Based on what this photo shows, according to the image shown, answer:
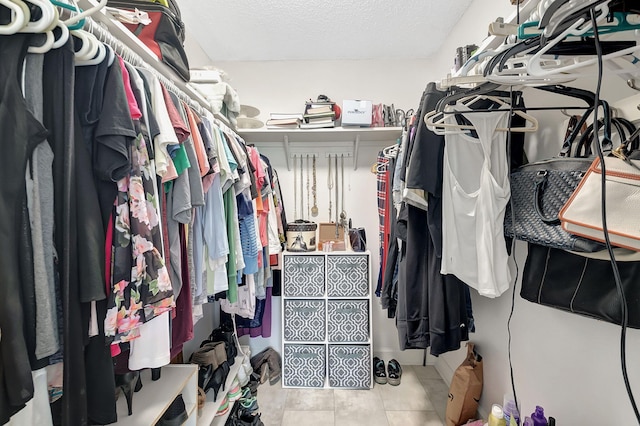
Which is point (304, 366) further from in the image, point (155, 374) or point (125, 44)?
point (125, 44)

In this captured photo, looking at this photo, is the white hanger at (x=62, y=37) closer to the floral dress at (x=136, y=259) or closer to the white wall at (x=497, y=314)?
the floral dress at (x=136, y=259)

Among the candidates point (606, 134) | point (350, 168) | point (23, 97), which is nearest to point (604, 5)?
point (606, 134)

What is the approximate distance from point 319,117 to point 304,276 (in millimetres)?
1263

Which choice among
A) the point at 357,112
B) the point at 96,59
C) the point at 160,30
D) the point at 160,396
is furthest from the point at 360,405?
the point at 160,30

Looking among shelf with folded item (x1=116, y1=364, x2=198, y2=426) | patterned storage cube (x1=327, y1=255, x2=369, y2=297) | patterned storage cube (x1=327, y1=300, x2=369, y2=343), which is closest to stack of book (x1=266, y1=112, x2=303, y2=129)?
patterned storage cube (x1=327, y1=255, x2=369, y2=297)

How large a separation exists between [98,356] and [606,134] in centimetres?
133

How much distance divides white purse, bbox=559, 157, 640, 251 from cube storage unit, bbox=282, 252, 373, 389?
160 cm

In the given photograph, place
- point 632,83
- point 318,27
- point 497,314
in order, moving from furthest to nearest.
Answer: point 318,27 → point 497,314 → point 632,83

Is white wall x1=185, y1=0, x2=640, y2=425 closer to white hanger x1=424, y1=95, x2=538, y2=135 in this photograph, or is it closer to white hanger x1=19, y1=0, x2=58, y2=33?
white hanger x1=424, y1=95, x2=538, y2=135

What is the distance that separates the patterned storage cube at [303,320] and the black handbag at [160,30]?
1.74 metres

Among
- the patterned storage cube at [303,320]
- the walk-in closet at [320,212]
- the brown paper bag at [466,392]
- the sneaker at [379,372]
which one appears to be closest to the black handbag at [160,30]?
the walk-in closet at [320,212]

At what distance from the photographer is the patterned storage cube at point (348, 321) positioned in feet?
7.14

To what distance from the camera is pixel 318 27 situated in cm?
210

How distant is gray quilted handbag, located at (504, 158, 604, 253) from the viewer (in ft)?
2.51
